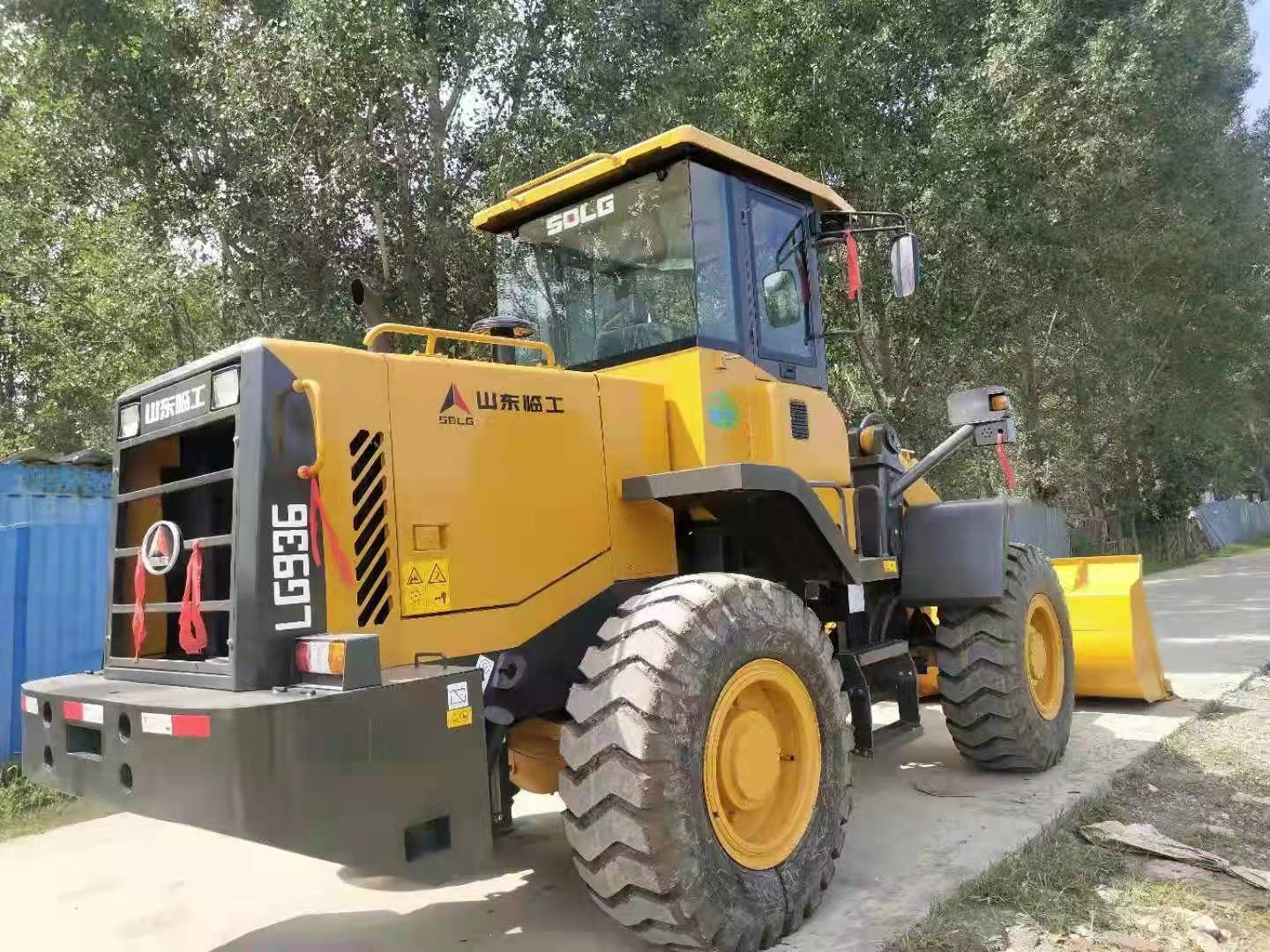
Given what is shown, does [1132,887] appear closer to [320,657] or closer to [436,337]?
[320,657]

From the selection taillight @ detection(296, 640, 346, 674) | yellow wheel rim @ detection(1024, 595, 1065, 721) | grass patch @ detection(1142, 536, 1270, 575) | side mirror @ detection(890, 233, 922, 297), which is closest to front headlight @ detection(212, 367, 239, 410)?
taillight @ detection(296, 640, 346, 674)

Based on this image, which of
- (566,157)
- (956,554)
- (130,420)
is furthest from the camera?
(566,157)

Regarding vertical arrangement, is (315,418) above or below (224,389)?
below

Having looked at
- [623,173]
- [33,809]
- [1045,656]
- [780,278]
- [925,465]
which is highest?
[623,173]

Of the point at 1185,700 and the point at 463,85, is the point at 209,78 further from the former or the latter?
the point at 1185,700

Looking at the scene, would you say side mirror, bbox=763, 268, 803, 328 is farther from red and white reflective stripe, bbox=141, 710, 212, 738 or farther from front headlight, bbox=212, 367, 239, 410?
red and white reflective stripe, bbox=141, 710, 212, 738

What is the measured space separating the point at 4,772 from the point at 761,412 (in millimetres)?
5499

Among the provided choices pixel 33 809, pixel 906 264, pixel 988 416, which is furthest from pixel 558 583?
pixel 33 809

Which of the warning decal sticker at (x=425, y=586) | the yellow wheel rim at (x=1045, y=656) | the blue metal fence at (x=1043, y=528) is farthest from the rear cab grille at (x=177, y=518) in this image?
the blue metal fence at (x=1043, y=528)

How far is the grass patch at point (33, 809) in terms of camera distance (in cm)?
550

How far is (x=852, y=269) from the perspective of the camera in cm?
471

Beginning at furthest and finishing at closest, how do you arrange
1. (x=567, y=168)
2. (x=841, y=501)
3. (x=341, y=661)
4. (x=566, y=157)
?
1. (x=566, y=157)
2. (x=841, y=501)
3. (x=567, y=168)
4. (x=341, y=661)

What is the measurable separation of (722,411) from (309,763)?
239 centimetres

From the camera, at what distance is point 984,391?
228 inches
